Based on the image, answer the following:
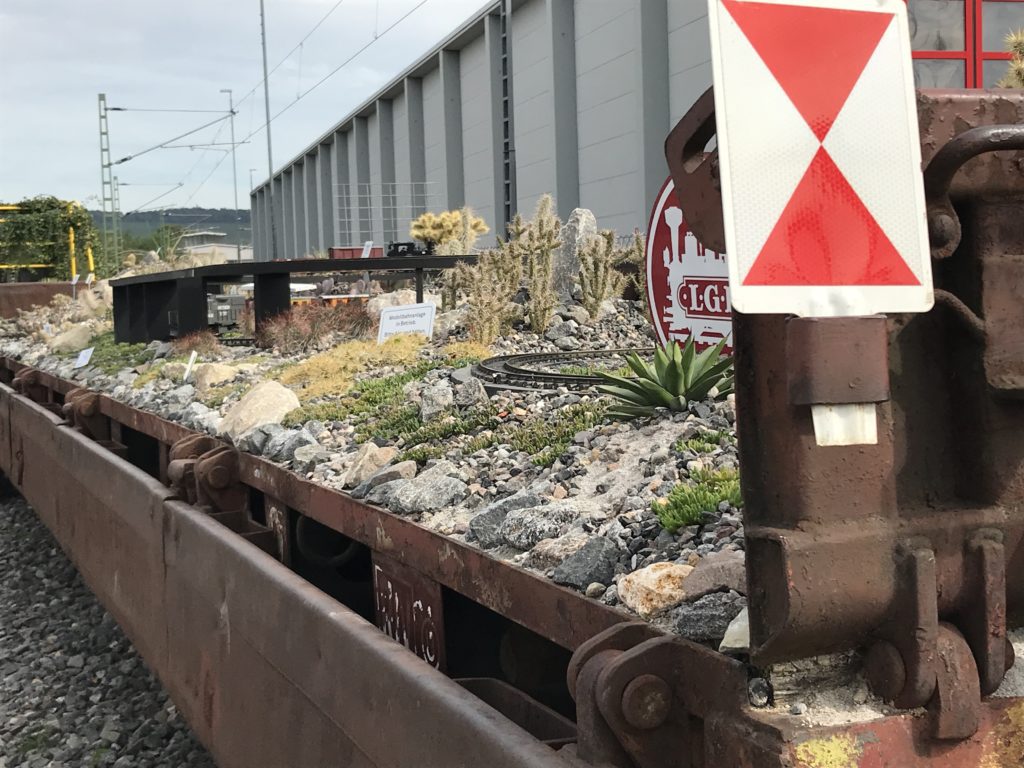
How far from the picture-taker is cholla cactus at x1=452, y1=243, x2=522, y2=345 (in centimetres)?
1030

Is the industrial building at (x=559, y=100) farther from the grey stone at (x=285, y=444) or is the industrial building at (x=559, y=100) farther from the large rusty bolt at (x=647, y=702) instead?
the large rusty bolt at (x=647, y=702)

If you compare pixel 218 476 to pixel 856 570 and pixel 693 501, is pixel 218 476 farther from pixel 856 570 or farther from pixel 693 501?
pixel 856 570

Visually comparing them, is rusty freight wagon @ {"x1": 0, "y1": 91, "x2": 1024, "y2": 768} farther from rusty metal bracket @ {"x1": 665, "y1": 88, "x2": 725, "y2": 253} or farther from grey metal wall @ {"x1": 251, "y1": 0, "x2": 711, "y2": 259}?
grey metal wall @ {"x1": 251, "y1": 0, "x2": 711, "y2": 259}

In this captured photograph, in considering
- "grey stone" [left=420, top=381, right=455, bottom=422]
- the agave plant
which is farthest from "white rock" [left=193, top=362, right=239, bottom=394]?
the agave plant

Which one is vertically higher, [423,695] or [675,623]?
[675,623]

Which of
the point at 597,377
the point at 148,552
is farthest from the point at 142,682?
the point at 597,377

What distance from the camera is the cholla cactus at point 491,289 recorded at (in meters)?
10.3

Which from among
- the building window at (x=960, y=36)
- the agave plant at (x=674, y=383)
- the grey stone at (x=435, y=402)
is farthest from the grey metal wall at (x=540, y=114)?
the agave plant at (x=674, y=383)

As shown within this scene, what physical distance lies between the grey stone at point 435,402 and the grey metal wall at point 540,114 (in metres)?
17.7

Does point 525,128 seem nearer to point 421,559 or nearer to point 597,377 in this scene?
point 597,377

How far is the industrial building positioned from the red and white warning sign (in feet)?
48.3

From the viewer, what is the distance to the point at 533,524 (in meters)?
3.05

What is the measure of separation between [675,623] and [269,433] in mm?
3322

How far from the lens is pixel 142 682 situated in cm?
567
